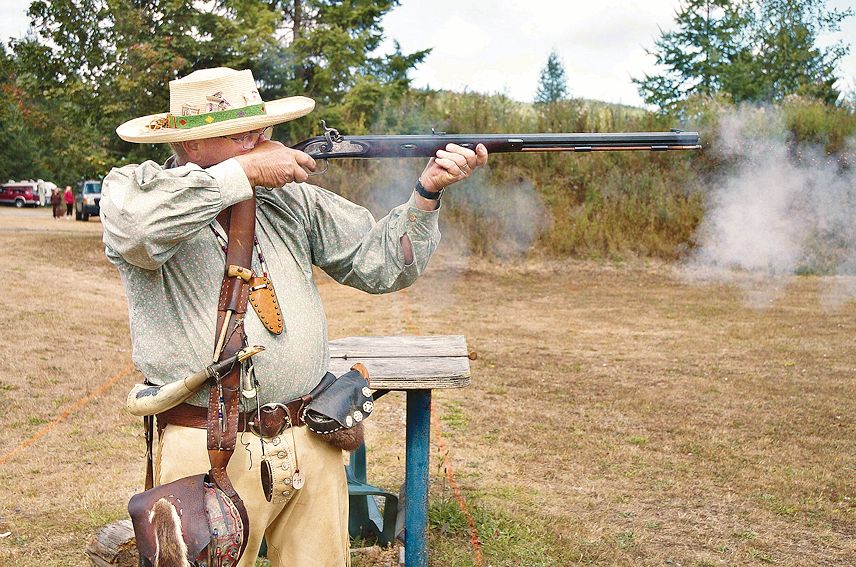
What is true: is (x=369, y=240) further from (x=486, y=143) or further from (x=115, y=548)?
(x=115, y=548)

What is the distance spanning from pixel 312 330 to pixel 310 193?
1.60 feet

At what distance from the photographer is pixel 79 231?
2459cm

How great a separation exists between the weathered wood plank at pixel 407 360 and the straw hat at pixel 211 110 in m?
1.41

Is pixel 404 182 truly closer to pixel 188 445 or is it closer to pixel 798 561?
pixel 798 561

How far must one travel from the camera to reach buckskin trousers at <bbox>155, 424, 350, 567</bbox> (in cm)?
273

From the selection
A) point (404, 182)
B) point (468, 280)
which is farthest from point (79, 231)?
point (468, 280)

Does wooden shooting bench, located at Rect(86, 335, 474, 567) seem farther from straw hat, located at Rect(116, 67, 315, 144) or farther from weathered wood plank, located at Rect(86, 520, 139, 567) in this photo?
straw hat, located at Rect(116, 67, 315, 144)

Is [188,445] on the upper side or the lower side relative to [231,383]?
lower

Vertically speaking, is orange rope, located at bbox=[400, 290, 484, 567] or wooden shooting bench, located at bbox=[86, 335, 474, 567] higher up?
wooden shooting bench, located at bbox=[86, 335, 474, 567]

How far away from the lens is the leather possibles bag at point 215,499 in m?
2.54

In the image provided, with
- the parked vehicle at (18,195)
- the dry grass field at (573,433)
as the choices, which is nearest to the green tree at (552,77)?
the parked vehicle at (18,195)

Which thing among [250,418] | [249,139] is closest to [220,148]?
[249,139]

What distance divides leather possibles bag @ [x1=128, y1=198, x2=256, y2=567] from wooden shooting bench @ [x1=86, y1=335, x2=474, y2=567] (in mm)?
1217

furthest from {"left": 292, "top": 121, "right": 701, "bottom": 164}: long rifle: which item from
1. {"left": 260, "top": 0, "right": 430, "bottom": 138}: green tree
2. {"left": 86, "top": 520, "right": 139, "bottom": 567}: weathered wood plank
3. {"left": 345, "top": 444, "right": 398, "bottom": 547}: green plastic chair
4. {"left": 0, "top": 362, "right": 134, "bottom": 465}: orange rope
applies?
{"left": 260, "top": 0, "right": 430, "bottom": 138}: green tree
